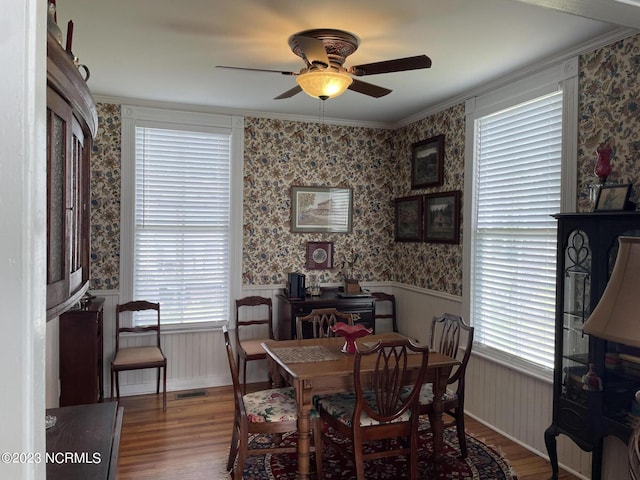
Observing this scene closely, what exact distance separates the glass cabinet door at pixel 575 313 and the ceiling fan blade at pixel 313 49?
6.01 feet

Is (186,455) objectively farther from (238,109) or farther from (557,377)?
(238,109)

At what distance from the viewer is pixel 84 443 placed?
1759 millimetres

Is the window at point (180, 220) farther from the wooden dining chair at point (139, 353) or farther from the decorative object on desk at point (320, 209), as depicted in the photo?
the decorative object on desk at point (320, 209)

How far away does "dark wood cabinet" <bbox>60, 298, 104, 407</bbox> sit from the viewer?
3.88m

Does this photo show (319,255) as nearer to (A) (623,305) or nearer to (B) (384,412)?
(B) (384,412)

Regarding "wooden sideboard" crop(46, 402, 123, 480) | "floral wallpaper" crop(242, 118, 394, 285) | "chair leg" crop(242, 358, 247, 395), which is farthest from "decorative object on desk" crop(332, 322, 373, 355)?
"floral wallpaper" crop(242, 118, 394, 285)

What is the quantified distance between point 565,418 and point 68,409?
279cm

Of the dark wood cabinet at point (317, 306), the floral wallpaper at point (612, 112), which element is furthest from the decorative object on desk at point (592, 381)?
the dark wood cabinet at point (317, 306)

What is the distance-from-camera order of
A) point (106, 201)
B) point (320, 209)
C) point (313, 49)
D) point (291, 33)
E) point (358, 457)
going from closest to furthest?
point (313, 49) < point (358, 457) < point (291, 33) < point (106, 201) < point (320, 209)

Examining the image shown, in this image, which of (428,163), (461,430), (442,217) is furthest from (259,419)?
(428,163)

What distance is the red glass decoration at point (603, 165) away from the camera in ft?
9.39

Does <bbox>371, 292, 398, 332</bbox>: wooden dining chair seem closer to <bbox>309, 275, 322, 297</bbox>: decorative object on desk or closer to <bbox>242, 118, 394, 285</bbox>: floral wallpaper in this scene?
<bbox>242, 118, 394, 285</bbox>: floral wallpaper

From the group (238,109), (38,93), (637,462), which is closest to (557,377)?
Result: (637,462)

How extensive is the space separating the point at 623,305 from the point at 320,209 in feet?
13.3
